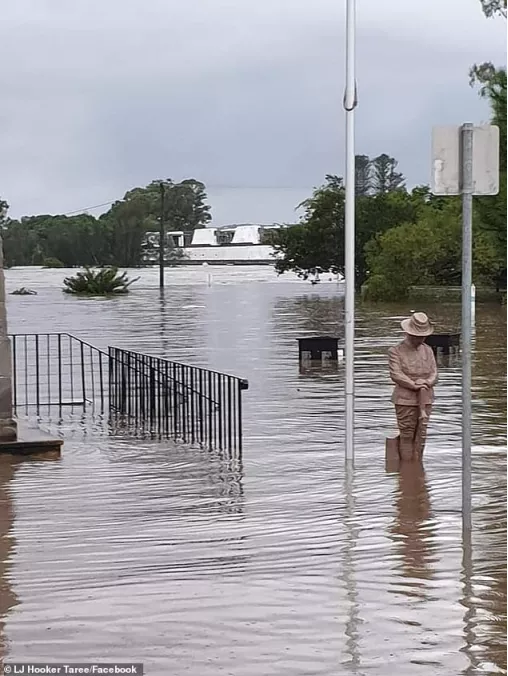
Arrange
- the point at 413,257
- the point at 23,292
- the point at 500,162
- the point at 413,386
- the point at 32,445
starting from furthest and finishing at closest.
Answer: the point at 23,292 < the point at 413,257 < the point at 32,445 < the point at 413,386 < the point at 500,162

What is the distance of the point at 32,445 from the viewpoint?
Answer: 14500 mm

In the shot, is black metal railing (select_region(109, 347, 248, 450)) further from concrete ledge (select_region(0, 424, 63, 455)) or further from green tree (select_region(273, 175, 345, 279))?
green tree (select_region(273, 175, 345, 279))

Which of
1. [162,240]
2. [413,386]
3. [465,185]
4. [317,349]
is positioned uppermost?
[162,240]

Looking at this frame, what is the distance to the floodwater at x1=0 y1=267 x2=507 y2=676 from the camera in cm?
666

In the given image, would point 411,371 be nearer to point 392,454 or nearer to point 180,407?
point 392,454

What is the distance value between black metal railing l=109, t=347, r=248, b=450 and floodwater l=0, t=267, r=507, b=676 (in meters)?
0.40

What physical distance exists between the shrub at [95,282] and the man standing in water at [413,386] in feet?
174

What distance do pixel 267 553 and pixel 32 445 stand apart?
20.4 feet

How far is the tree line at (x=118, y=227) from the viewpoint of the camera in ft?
174

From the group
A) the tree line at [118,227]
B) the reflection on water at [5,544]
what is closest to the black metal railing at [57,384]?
the reflection on water at [5,544]

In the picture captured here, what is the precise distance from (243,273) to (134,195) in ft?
47.7

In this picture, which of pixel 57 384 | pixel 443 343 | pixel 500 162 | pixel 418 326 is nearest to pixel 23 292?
pixel 443 343

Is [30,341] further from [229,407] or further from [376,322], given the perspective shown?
[229,407]

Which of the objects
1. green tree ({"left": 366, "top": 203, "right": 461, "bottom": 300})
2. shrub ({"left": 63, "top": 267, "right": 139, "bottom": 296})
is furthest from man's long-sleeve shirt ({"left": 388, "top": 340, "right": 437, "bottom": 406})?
shrub ({"left": 63, "top": 267, "right": 139, "bottom": 296})
